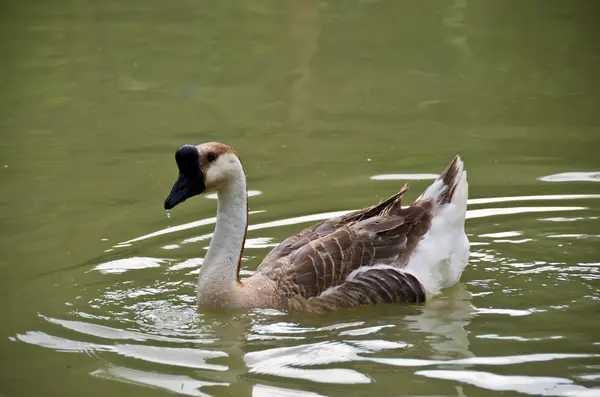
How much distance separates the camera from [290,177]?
492 inches

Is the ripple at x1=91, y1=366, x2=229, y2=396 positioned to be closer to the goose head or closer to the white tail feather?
the goose head

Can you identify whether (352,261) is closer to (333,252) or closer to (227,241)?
(333,252)

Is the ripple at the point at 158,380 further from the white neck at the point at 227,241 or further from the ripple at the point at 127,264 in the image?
the ripple at the point at 127,264

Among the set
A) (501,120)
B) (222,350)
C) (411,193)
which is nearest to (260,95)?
(501,120)

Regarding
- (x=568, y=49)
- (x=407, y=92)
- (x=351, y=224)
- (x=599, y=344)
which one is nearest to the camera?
(x=599, y=344)

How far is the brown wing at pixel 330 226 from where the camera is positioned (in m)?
9.48

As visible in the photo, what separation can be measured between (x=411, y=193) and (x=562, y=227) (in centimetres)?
186

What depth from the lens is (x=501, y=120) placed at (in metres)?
14.4

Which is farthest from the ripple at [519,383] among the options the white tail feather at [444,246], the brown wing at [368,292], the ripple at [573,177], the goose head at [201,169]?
the ripple at [573,177]

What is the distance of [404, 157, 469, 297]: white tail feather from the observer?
31.0 ft

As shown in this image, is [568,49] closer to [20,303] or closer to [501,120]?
[501,120]

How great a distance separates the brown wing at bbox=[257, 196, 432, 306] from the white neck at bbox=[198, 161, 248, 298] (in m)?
0.38

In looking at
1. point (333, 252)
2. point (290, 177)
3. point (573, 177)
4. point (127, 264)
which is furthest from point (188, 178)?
point (573, 177)

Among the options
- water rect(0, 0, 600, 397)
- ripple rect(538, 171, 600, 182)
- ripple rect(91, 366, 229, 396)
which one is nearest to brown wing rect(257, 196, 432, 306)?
water rect(0, 0, 600, 397)
